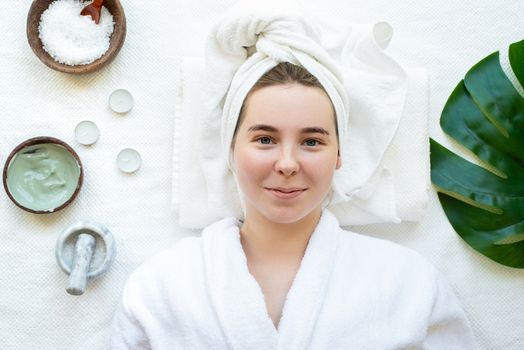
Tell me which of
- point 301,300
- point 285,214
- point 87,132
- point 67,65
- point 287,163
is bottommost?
point 301,300

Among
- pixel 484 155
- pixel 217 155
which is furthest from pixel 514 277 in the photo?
pixel 217 155

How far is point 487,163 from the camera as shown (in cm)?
161

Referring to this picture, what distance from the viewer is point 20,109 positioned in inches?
64.3

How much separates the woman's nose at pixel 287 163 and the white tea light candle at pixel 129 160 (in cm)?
51

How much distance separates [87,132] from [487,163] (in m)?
1.06

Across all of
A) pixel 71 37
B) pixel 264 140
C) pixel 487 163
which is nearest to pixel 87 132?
pixel 71 37

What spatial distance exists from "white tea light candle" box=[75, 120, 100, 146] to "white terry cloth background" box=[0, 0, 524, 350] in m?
0.02

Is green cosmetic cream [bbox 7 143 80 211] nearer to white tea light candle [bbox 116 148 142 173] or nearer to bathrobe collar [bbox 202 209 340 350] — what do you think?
white tea light candle [bbox 116 148 142 173]

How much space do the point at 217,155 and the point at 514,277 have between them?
854mm

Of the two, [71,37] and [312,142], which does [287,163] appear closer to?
[312,142]

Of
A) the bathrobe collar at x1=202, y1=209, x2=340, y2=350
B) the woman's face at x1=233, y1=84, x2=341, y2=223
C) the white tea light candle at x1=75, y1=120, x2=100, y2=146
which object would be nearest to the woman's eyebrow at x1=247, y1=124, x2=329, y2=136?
the woman's face at x1=233, y1=84, x2=341, y2=223

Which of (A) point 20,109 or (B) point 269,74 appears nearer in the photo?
(B) point 269,74

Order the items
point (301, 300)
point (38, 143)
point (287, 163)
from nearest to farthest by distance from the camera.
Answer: point (287, 163) < point (301, 300) < point (38, 143)

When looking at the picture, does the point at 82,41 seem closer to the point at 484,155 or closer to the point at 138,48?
the point at 138,48
